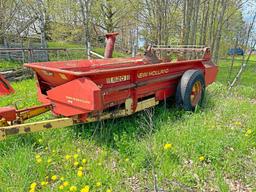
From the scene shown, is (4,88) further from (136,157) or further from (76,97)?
(136,157)

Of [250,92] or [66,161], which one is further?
[250,92]

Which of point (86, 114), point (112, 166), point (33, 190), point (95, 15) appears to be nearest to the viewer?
point (33, 190)

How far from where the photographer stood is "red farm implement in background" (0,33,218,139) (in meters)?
2.79

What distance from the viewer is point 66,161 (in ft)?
9.46

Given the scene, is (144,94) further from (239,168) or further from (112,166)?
(239,168)

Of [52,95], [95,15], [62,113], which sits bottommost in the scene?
Result: [62,113]

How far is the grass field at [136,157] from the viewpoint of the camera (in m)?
2.51

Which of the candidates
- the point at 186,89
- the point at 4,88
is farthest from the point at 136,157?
the point at 4,88

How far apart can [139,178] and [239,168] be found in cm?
113

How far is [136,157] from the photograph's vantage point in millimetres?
2852

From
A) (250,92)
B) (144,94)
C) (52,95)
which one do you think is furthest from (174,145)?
(250,92)

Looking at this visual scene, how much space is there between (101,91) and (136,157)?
87cm

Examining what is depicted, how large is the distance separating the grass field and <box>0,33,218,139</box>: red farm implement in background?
321mm

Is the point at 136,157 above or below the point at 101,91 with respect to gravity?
below
